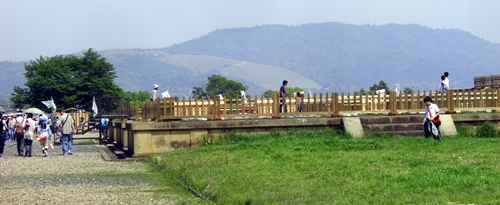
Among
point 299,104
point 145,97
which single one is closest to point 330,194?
point 299,104

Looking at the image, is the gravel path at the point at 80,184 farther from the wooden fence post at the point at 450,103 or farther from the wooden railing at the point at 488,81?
the wooden railing at the point at 488,81

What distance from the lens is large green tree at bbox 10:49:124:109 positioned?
10356 centimetres

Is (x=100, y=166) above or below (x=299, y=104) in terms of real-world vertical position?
below

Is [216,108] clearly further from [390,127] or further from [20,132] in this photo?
[20,132]

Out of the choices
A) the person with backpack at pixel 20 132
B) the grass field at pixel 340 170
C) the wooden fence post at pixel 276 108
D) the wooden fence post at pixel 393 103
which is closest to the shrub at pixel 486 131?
the grass field at pixel 340 170

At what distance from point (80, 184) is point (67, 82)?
9249cm

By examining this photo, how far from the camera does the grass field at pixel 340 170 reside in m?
11.2

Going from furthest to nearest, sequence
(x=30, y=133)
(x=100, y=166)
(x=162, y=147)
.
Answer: (x=30, y=133)
(x=162, y=147)
(x=100, y=166)

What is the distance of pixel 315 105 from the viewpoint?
81.3 ft

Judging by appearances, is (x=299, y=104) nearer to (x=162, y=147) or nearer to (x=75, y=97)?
(x=162, y=147)

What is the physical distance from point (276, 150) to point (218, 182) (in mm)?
5515

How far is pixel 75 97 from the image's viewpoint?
103438 millimetres

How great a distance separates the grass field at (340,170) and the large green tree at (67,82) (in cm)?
8443

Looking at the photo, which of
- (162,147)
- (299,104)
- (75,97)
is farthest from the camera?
(75,97)
